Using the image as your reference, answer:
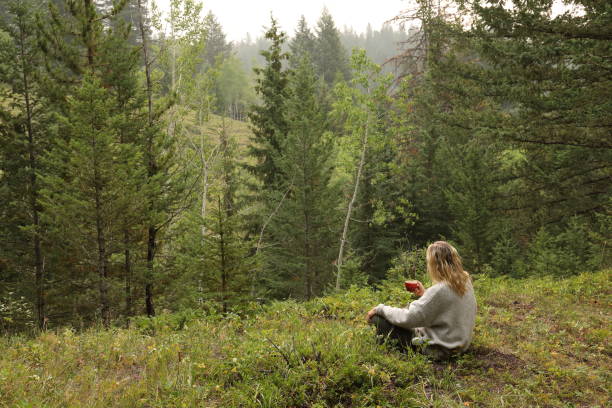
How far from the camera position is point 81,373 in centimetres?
470

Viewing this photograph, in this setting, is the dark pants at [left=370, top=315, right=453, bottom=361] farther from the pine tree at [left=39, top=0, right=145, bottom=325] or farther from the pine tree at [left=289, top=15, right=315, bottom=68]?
the pine tree at [left=289, top=15, right=315, bottom=68]

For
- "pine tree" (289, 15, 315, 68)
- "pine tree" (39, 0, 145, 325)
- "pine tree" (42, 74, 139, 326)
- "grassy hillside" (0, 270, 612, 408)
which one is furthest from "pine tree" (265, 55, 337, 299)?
"pine tree" (289, 15, 315, 68)

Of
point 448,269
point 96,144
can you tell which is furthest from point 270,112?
point 448,269

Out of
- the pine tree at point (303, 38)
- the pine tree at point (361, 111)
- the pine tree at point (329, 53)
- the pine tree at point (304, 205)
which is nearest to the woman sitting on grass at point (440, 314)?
the pine tree at point (361, 111)

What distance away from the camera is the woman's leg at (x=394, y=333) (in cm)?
481

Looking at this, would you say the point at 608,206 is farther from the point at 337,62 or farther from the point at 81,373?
the point at 337,62

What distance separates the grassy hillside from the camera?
12.9 ft

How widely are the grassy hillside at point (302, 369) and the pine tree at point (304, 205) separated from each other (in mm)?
11093

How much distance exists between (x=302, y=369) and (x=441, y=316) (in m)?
1.74

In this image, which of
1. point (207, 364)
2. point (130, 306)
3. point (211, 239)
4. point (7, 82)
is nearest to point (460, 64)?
Result: point (211, 239)

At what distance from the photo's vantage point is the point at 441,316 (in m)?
4.55

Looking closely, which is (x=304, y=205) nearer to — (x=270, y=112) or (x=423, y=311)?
(x=270, y=112)

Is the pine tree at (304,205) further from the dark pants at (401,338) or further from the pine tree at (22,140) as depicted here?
the dark pants at (401,338)

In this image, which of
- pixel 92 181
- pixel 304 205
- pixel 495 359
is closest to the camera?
pixel 495 359
